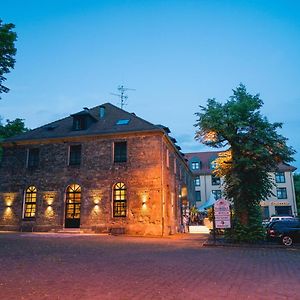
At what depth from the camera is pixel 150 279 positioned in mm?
7035

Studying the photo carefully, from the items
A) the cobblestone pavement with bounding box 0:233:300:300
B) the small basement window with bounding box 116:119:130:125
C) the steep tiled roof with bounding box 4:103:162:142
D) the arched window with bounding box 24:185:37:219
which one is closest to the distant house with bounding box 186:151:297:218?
the steep tiled roof with bounding box 4:103:162:142

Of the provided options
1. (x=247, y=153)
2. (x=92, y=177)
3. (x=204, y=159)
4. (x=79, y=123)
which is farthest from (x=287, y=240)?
(x=204, y=159)

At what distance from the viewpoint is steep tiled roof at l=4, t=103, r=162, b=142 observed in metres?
23.8

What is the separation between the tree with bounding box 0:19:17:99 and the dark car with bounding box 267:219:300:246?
16580 millimetres

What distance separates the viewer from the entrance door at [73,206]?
23625mm

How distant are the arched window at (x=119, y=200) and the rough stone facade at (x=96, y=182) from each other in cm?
32

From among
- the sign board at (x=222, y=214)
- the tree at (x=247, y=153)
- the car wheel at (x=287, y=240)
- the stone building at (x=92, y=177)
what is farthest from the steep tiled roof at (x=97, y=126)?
the car wheel at (x=287, y=240)

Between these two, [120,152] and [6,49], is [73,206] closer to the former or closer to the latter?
[120,152]

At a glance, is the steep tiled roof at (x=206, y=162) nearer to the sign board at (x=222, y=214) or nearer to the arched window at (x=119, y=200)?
the arched window at (x=119, y=200)

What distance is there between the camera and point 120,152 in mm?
23641

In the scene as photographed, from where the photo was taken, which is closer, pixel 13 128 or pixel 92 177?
pixel 92 177

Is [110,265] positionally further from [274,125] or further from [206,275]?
[274,125]

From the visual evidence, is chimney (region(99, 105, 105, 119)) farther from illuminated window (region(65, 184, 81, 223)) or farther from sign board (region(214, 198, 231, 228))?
→ sign board (region(214, 198, 231, 228))

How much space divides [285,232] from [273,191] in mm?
36956
